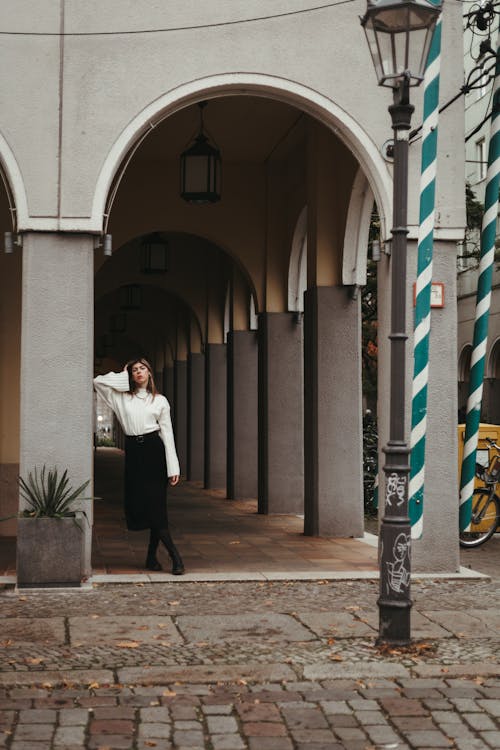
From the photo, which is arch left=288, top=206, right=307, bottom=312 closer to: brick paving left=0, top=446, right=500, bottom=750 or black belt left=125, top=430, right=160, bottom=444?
black belt left=125, top=430, right=160, bottom=444

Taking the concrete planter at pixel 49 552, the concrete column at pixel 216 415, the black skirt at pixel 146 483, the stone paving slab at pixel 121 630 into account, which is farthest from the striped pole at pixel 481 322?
the concrete column at pixel 216 415

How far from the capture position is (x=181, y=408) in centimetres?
2908

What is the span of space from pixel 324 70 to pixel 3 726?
656 centimetres

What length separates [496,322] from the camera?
1367 inches

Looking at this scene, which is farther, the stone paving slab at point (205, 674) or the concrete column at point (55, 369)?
the concrete column at point (55, 369)

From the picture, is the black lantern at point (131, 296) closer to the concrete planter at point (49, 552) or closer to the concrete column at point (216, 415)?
the concrete column at point (216, 415)

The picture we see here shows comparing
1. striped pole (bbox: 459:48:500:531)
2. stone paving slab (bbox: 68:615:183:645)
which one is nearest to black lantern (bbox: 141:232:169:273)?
striped pole (bbox: 459:48:500:531)

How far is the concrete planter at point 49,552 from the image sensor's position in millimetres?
9062

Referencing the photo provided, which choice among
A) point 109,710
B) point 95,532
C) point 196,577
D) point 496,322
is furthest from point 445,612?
point 496,322

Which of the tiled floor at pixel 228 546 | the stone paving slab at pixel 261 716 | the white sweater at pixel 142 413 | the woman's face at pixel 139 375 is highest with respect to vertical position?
the woman's face at pixel 139 375

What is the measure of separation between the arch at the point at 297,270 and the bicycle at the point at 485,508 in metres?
4.05

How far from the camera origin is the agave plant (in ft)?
30.0

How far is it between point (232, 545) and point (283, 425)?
4263mm

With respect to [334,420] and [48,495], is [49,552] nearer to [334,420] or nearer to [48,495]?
[48,495]
